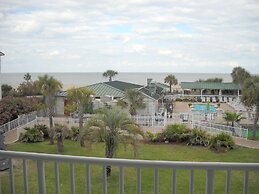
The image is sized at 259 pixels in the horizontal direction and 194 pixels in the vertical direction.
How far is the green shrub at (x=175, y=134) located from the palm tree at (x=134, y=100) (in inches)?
179

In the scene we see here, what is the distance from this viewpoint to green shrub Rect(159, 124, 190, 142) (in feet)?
50.5

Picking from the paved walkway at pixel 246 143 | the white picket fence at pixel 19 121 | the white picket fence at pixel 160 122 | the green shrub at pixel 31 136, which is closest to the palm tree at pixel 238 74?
the white picket fence at pixel 160 122

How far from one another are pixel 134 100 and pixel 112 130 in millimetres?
9641

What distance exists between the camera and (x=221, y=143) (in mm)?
13797

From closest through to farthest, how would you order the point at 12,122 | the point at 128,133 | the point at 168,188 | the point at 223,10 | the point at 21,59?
the point at 168,188 → the point at 128,133 → the point at 223,10 → the point at 12,122 → the point at 21,59

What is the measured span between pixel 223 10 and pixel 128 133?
20.7ft

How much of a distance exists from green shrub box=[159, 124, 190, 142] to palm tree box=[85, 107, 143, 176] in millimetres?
5288

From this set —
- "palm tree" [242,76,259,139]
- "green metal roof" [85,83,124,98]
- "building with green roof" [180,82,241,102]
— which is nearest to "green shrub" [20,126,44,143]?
"green metal roof" [85,83,124,98]

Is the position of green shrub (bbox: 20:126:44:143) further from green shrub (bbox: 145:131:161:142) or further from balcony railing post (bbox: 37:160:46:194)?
balcony railing post (bbox: 37:160:46:194)

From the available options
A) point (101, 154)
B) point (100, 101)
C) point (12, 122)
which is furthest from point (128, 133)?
point (100, 101)

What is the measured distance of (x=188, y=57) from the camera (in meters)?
36.9

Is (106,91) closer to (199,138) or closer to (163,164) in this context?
(199,138)

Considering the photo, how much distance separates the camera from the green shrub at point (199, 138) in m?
14.9

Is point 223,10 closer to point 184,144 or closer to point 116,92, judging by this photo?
point 184,144
